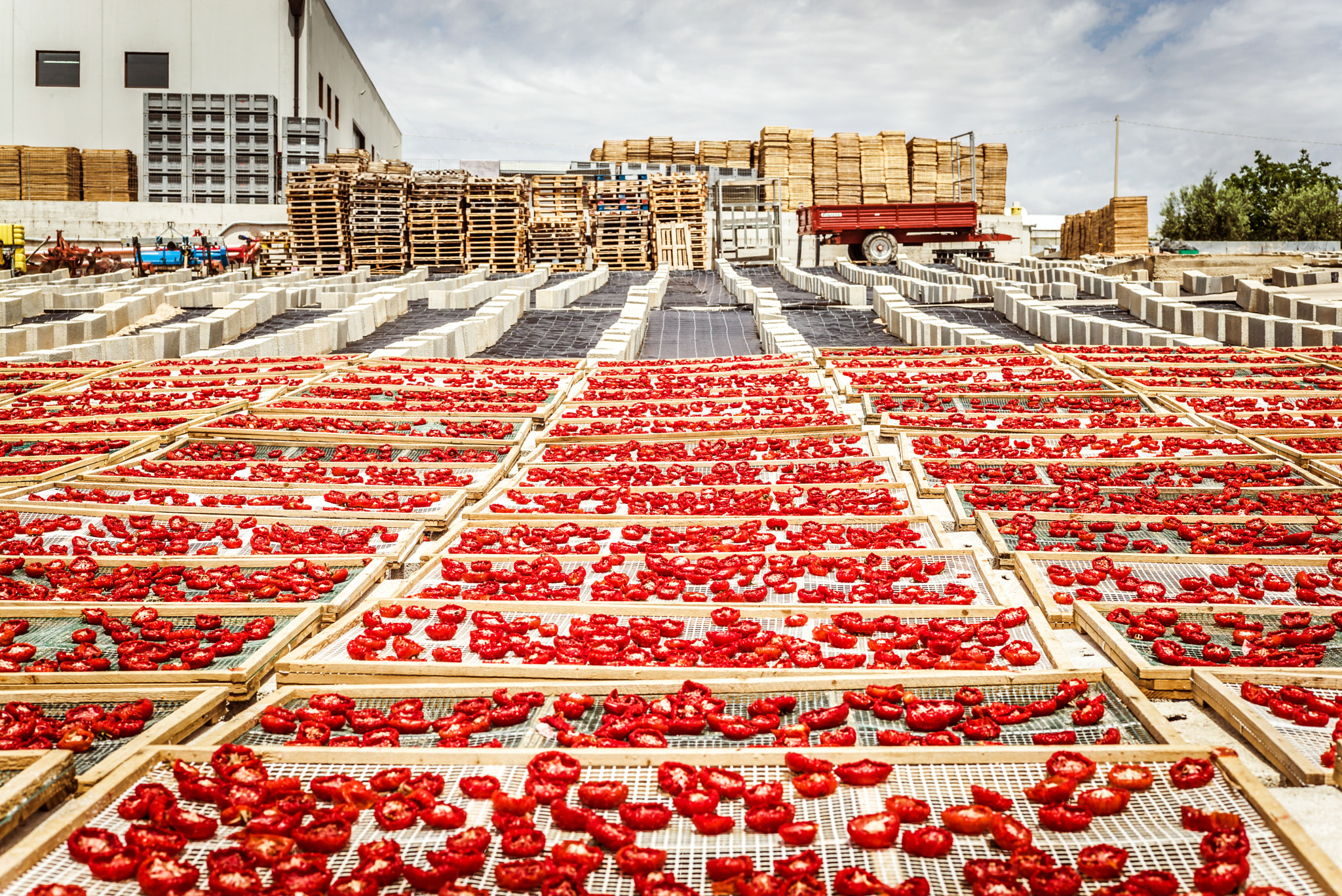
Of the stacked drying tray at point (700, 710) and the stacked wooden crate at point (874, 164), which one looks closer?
the stacked drying tray at point (700, 710)

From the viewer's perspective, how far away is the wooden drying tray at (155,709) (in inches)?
137

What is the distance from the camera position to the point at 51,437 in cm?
905

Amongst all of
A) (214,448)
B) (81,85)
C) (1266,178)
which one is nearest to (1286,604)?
(214,448)

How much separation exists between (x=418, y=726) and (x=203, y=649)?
4.57 feet

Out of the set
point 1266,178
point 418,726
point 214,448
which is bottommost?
point 418,726

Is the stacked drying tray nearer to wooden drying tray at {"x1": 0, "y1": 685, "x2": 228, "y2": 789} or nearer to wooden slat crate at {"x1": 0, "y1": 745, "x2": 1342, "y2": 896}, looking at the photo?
wooden slat crate at {"x1": 0, "y1": 745, "x2": 1342, "y2": 896}

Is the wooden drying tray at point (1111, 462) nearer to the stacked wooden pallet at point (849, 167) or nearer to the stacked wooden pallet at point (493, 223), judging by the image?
Result: the stacked wooden pallet at point (493, 223)

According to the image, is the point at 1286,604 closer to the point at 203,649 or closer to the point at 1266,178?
the point at 203,649

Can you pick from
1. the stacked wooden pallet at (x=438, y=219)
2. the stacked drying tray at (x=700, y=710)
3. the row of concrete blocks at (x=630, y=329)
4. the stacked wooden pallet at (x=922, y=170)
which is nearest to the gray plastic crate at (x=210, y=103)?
the stacked wooden pallet at (x=438, y=219)

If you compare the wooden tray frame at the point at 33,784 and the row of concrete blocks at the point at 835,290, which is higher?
the row of concrete blocks at the point at 835,290

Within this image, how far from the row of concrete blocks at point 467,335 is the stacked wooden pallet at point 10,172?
3176cm

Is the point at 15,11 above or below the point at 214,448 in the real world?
above

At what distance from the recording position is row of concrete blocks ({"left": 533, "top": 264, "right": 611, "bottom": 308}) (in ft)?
67.8

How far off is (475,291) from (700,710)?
64.6ft
